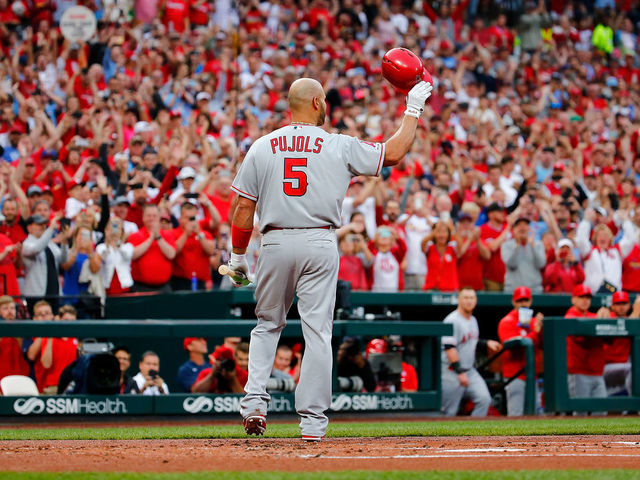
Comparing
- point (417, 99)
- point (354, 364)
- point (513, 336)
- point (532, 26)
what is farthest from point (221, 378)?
point (532, 26)

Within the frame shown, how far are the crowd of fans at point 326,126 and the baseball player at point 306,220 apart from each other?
5.97 metres

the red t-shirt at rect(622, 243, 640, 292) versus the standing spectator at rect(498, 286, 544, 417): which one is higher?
the red t-shirt at rect(622, 243, 640, 292)

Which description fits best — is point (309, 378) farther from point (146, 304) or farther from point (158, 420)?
point (146, 304)

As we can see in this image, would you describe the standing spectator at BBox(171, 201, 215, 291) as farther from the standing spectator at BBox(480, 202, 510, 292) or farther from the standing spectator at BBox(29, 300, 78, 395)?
the standing spectator at BBox(480, 202, 510, 292)

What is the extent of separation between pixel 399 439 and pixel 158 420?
4.03m

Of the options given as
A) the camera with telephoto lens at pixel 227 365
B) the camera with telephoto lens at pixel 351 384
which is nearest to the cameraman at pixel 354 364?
the camera with telephoto lens at pixel 351 384

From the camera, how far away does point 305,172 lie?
648 cm

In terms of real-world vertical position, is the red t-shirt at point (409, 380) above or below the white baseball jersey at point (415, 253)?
below

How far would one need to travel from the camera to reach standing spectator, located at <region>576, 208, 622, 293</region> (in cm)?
1487

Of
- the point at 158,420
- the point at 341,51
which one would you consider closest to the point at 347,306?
the point at 158,420

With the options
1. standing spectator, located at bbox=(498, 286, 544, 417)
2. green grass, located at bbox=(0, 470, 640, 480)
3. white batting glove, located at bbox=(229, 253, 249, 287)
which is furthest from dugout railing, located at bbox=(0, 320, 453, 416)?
green grass, located at bbox=(0, 470, 640, 480)

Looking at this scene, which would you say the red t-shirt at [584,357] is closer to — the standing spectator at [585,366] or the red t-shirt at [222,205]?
the standing spectator at [585,366]

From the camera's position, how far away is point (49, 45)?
18203mm

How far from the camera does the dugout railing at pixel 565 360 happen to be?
1166cm
